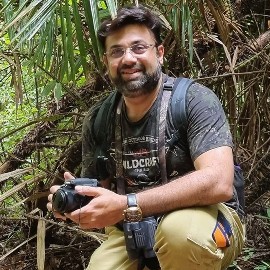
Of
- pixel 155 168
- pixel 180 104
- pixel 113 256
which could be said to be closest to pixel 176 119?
pixel 180 104

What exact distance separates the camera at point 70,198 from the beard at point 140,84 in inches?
17.2

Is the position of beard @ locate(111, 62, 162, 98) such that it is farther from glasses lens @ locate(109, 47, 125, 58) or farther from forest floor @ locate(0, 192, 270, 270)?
forest floor @ locate(0, 192, 270, 270)

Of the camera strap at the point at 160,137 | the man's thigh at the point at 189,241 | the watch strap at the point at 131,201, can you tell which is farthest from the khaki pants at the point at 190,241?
the camera strap at the point at 160,137

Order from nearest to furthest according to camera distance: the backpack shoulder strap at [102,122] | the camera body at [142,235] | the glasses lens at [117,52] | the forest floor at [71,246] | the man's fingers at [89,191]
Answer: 1. the man's fingers at [89,191]
2. the camera body at [142,235]
3. the glasses lens at [117,52]
4. the backpack shoulder strap at [102,122]
5. the forest floor at [71,246]

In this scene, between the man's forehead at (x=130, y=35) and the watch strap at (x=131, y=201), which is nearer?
the watch strap at (x=131, y=201)

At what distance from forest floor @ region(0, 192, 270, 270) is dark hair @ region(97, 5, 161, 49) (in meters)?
1.01

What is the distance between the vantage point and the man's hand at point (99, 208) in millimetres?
1818

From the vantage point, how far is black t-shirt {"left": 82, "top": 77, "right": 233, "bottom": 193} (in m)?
1.97

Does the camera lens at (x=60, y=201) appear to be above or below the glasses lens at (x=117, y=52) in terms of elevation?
below

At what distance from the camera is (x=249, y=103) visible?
10.2ft

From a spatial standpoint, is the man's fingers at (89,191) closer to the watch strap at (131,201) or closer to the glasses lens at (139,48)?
the watch strap at (131,201)

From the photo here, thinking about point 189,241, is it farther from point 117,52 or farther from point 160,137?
point 117,52

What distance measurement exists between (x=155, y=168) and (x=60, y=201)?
1.36 feet

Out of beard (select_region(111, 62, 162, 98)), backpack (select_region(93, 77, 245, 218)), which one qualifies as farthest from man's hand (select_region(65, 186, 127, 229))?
beard (select_region(111, 62, 162, 98))
